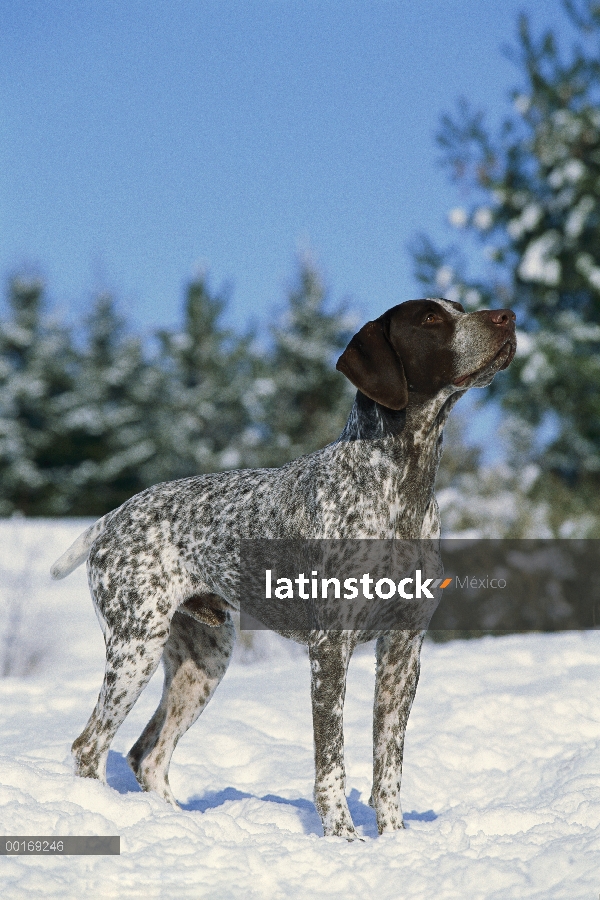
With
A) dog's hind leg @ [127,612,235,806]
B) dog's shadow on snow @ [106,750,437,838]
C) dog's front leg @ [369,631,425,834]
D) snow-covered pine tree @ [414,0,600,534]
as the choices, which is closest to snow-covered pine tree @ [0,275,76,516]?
snow-covered pine tree @ [414,0,600,534]

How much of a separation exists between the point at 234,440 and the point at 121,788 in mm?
22232

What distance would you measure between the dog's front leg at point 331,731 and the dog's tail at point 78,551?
4.15 ft

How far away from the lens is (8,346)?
84.5 feet

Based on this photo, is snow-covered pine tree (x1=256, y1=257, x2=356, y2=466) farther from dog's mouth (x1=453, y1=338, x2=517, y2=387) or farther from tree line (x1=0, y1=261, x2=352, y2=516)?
dog's mouth (x1=453, y1=338, x2=517, y2=387)

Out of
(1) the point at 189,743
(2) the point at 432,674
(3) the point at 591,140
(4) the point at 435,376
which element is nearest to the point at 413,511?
(4) the point at 435,376

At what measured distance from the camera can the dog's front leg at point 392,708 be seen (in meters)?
3.53

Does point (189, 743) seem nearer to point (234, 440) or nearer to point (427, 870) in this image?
point (427, 870)

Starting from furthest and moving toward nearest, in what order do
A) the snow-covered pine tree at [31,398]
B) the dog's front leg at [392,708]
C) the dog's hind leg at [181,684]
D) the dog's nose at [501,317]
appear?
the snow-covered pine tree at [31,398] → the dog's hind leg at [181,684] → the dog's front leg at [392,708] → the dog's nose at [501,317]

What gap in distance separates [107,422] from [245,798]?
22025 mm

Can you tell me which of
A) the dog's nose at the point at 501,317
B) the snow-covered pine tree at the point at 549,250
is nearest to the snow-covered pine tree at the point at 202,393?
the snow-covered pine tree at the point at 549,250

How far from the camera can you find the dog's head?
3.29m

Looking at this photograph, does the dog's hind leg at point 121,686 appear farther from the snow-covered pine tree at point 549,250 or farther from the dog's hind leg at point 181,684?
the snow-covered pine tree at point 549,250

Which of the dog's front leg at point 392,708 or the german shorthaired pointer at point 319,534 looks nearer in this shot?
the german shorthaired pointer at point 319,534

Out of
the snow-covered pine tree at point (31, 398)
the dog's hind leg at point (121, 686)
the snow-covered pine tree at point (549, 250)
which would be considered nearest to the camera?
the dog's hind leg at point (121, 686)
